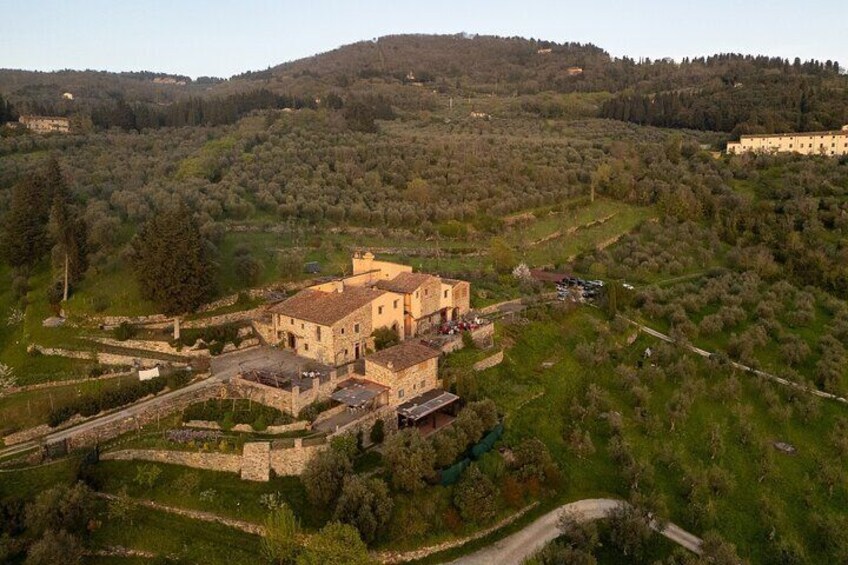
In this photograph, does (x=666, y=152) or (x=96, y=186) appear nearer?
(x=96, y=186)

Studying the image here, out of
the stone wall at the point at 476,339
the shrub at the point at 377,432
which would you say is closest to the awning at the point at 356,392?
the shrub at the point at 377,432

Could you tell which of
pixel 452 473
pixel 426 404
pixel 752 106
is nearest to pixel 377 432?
pixel 426 404

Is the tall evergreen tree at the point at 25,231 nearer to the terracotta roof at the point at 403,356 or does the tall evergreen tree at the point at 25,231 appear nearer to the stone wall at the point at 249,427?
the stone wall at the point at 249,427

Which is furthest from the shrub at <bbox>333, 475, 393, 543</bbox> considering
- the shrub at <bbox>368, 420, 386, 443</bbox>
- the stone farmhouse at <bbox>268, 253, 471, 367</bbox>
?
the stone farmhouse at <bbox>268, 253, 471, 367</bbox>

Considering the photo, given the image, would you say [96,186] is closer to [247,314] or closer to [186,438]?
[247,314]

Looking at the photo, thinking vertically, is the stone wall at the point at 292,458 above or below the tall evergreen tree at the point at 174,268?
below

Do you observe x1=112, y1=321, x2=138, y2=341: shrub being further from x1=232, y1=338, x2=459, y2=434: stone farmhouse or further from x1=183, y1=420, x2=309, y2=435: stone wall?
x1=183, y1=420, x2=309, y2=435: stone wall

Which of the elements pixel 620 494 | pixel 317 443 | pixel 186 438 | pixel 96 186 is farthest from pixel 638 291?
pixel 96 186
